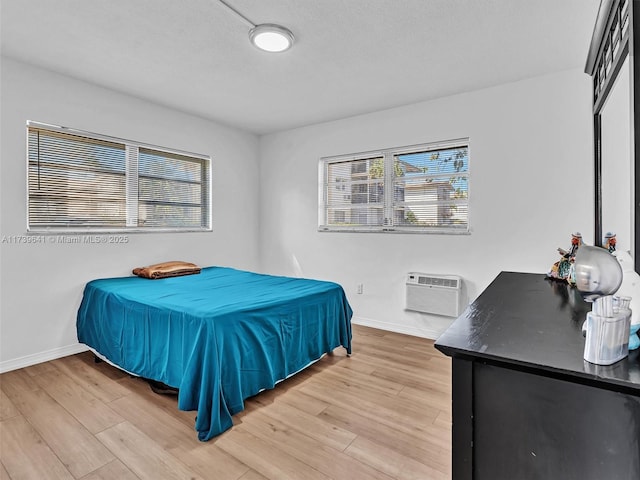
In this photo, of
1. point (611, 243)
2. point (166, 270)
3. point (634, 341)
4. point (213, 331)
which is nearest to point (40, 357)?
point (166, 270)

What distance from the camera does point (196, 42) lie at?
2502 millimetres

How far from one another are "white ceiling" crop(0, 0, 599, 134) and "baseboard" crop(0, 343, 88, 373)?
246 centimetres

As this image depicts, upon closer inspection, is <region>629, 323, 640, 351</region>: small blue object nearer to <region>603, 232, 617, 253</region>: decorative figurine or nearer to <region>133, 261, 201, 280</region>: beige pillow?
<region>603, 232, 617, 253</region>: decorative figurine

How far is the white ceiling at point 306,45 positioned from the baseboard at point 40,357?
8.08 feet

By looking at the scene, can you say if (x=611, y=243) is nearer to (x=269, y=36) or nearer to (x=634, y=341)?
(x=634, y=341)

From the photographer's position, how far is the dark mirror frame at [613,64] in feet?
3.59

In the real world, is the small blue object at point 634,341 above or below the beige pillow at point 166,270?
above

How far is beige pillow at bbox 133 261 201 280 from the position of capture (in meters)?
3.44

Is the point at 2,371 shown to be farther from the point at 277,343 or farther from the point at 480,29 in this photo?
the point at 480,29

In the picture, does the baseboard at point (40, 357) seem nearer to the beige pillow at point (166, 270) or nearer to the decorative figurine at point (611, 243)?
the beige pillow at point (166, 270)

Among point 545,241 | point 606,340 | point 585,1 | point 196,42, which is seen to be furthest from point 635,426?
point 196,42

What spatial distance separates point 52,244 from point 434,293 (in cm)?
363

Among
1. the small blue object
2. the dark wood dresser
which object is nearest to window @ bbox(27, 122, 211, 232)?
the dark wood dresser

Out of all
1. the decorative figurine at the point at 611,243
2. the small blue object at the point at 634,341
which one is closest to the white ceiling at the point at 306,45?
the decorative figurine at the point at 611,243
